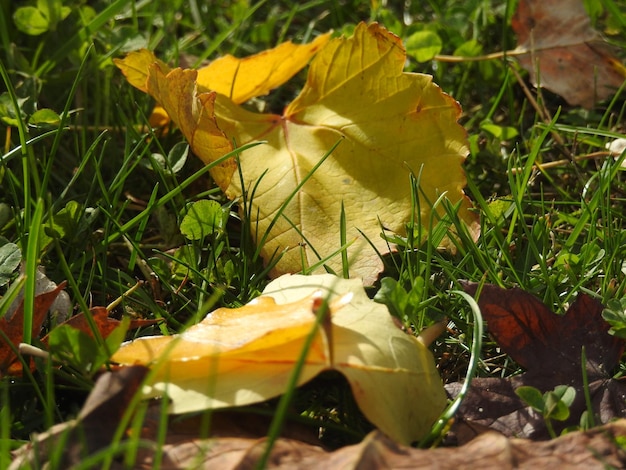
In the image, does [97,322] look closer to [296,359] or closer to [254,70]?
[296,359]

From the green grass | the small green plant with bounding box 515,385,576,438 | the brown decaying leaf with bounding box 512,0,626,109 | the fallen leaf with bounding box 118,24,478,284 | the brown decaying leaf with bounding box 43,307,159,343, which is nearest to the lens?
the small green plant with bounding box 515,385,576,438

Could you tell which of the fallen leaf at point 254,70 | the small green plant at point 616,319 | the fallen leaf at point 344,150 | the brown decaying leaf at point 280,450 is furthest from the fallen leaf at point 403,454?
the fallen leaf at point 254,70

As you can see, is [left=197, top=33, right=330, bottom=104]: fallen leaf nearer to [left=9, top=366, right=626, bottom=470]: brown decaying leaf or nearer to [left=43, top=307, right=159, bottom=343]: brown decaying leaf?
[left=43, top=307, right=159, bottom=343]: brown decaying leaf

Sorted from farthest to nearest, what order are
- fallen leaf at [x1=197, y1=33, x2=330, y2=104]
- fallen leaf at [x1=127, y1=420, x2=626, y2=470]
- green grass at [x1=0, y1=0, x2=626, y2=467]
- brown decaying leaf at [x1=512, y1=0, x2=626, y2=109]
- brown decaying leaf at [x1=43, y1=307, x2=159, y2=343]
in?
brown decaying leaf at [x1=512, y1=0, x2=626, y2=109]
fallen leaf at [x1=197, y1=33, x2=330, y2=104]
green grass at [x1=0, y1=0, x2=626, y2=467]
brown decaying leaf at [x1=43, y1=307, x2=159, y2=343]
fallen leaf at [x1=127, y1=420, x2=626, y2=470]

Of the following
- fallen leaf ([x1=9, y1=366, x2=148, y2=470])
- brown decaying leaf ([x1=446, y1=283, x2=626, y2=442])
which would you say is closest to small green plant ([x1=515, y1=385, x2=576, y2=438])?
brown decaying leaf ([x1=446, y1=283, x2=626, y2=442])

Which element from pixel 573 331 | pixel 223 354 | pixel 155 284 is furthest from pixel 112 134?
pixel 573 331

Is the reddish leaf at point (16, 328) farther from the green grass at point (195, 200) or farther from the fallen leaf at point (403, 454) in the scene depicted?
the fallen leaf at point (403, 454)
